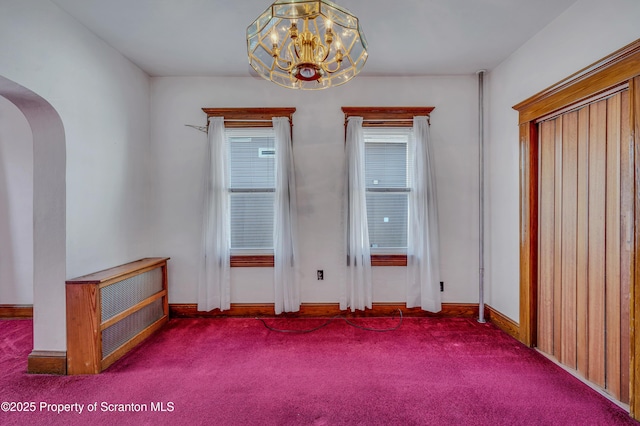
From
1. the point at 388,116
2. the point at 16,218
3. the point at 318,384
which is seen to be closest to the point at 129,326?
the point at 318,384

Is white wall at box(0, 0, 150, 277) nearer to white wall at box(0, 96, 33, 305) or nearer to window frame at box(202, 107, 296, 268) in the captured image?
window frame at box(202, 107, 296, 268)

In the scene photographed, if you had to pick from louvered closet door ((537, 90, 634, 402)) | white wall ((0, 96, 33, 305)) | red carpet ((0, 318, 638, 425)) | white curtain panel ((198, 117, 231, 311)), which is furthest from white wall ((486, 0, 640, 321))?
white wall ((0, 96, 33, 305))

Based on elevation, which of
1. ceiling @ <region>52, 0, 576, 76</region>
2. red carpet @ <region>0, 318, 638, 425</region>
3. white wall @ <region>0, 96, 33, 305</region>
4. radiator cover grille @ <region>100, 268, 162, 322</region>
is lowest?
red carpet @ <region>0, 318, 638, 425</region>

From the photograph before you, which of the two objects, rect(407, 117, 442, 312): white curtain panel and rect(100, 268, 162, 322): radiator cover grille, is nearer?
rect(100, 268, 162, 322): radiator cover grille

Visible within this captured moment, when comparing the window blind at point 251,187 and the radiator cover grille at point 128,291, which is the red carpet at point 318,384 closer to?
the radiator cover grille at point 128,291

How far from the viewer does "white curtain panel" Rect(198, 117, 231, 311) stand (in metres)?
3.08

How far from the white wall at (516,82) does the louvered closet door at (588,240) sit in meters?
0.30

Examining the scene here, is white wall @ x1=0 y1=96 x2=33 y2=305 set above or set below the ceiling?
below

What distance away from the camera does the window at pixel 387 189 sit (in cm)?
320

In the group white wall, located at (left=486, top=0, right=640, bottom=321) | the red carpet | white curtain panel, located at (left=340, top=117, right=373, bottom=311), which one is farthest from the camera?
white curtain panel, located at (left=340, top=117, right=373, bottom=311)

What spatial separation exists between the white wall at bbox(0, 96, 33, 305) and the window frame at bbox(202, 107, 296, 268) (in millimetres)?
2143

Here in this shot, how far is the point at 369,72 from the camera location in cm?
309

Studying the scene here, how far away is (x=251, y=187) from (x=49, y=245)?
70.2 inches

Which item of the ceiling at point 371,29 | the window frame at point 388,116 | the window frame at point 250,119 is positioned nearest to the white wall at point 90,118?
the ceiling at point 371,29
